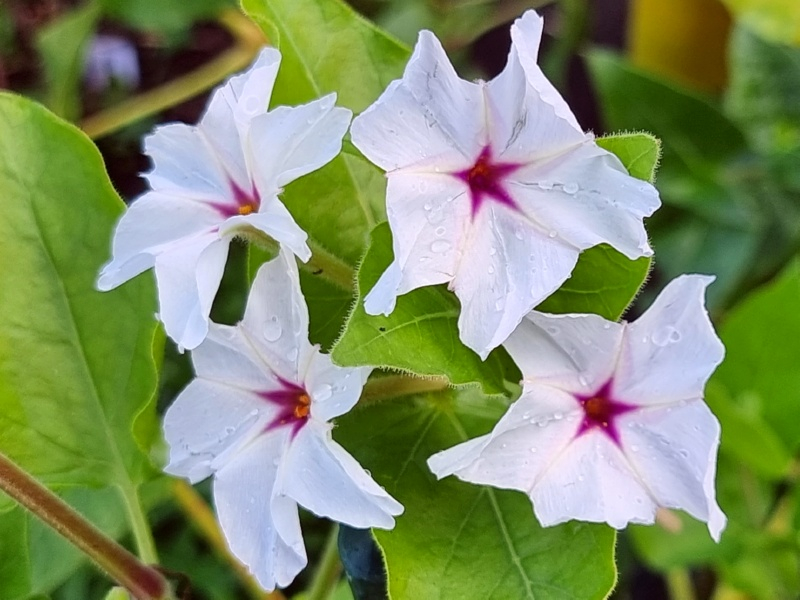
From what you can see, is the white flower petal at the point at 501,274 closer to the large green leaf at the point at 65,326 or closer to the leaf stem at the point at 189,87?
the large green leaf at the point at 65,326

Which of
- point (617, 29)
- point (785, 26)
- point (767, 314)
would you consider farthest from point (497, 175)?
point (617, 29)

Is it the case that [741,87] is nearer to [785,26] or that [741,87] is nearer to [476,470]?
[785,26]

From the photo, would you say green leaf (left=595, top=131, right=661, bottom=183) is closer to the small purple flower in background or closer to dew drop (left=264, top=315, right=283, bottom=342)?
dew drop (left=264, top=315, right=283, bottom=342)

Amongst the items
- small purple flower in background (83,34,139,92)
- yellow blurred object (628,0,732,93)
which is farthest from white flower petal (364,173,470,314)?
small purple flower in background (83,34,139,92)

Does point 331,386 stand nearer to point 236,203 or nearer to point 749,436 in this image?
point 236,203

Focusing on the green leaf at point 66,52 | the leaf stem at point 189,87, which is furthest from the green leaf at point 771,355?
the green leaf at point 66,52

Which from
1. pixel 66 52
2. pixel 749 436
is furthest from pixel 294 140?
pixel 66 52
